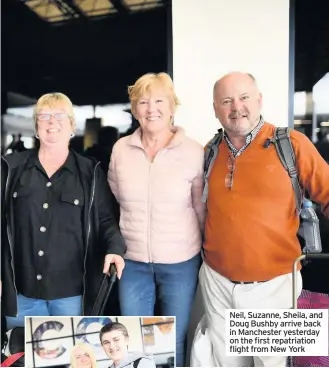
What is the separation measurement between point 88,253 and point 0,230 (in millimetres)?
327

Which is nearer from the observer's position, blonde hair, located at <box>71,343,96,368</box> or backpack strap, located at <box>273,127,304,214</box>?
backpack strap, located at <box>273,127,304,214</box>

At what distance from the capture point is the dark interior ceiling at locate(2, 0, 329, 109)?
1.64m

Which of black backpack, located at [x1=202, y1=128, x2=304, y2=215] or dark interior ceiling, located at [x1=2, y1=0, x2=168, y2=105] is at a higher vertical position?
dark interior ceiling, located at [x1=2, y1=0, x2=168, y2=105]

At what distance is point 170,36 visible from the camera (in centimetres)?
164

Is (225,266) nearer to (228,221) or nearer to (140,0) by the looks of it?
(228,221)

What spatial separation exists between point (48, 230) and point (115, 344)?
0.48m

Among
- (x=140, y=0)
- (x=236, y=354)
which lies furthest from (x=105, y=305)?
(x=140, y=0)

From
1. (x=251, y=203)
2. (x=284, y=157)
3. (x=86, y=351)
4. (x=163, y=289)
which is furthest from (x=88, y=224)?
(x=284, y=157)

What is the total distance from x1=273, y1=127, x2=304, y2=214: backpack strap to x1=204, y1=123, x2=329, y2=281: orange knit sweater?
0.01 meters

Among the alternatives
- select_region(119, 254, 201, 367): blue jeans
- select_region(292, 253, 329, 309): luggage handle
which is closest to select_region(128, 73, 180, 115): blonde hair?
select_region(119, 254, 201, 367): blue jeans

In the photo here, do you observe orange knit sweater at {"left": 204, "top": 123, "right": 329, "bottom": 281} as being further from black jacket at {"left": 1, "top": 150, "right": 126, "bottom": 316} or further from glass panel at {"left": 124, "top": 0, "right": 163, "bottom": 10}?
glass panel at {"left": 124, "top": 0, "right": 163, "bottom": 10}

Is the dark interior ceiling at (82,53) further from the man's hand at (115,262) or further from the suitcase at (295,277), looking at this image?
the suitcase at (295,277)

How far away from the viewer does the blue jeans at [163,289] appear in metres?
1.64

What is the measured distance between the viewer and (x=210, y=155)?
5.26ft
